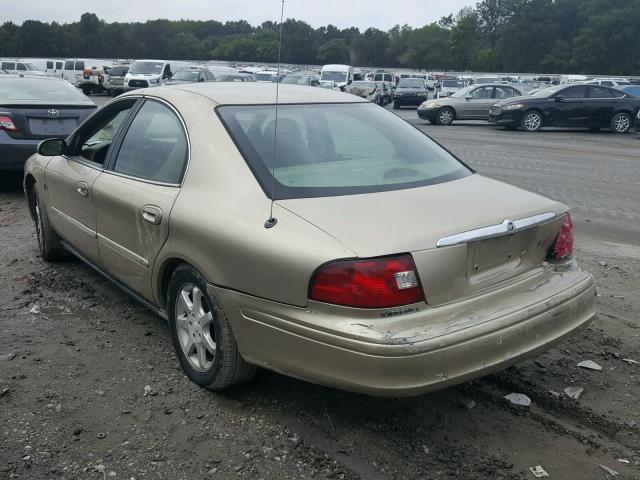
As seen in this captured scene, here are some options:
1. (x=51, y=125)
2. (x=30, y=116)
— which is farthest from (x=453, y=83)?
(x=30, y=116)

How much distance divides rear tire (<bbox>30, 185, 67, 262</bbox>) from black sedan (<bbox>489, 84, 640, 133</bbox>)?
59.2ft

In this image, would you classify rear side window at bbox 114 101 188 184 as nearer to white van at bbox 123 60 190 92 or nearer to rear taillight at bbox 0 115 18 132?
rear taillight at bbox 0 115 18 132

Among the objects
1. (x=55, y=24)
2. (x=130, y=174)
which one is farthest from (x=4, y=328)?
(x=55, y=24)

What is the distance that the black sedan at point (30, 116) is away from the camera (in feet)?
27.3

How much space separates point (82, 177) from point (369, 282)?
2.70 meters

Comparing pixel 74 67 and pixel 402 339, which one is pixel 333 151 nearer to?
pixel 402 339

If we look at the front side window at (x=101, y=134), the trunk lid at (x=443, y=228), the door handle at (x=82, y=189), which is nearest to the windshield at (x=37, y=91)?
the front side window at (x=101, y=134)

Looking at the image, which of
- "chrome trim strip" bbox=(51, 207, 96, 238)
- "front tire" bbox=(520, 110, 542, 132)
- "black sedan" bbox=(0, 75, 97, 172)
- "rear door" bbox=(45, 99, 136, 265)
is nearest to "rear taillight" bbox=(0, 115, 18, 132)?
"black sedan" bbox=(0, 75, 97, 172)

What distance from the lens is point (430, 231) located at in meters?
2.88

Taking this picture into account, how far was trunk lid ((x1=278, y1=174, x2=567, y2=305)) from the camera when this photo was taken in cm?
281

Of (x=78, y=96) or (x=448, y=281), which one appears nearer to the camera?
(x=448, y=281)

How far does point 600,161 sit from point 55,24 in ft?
303

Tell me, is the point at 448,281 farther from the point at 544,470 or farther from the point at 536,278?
the point at 544,470

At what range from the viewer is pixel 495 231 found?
3016 mm
